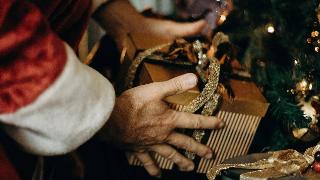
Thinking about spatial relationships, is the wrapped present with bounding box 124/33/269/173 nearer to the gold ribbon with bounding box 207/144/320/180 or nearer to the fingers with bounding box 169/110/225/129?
the fingers with bounding box 169/110/225/129

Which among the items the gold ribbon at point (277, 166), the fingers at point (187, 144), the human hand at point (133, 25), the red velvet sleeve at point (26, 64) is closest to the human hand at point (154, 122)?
the fingers at point (187, 144)

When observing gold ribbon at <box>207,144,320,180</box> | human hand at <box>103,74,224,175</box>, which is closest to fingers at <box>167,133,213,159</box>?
human hand at <box>103,74,224,175</box>

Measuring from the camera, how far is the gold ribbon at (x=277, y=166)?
2.26 feet

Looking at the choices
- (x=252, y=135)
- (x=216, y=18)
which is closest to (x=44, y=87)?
(x=252, y=135)

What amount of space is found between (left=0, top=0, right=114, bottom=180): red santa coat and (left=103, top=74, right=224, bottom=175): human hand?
15 cm

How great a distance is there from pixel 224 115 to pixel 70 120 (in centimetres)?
35

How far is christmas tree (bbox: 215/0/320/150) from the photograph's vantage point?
837mm

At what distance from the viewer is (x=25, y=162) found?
0.71m

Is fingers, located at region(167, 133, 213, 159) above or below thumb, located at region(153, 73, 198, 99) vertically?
below

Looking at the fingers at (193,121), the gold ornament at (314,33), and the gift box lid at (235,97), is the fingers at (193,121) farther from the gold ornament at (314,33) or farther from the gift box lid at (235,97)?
the gold ornament at (314,33)

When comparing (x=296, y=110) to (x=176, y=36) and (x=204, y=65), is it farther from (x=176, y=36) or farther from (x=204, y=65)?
(x=176, y=36)

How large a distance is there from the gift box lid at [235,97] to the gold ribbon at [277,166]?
0.11 meters

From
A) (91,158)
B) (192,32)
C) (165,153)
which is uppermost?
(192,32)

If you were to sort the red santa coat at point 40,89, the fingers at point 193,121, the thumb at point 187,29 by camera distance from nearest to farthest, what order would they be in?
1. the red santa coat at point 40,89
2. the fingers at point 193,121
3. the thumb at point 187,29
